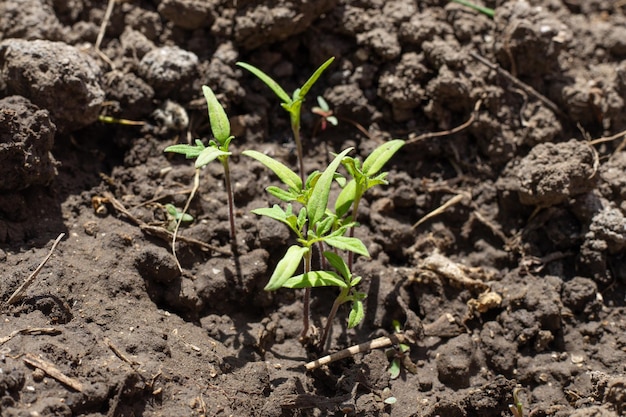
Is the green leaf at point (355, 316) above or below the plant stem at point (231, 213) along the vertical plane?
below

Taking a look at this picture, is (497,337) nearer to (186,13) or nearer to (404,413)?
(404,413)

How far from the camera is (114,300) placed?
2.70 m

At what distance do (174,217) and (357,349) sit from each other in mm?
1132

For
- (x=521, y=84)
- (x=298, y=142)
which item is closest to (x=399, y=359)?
(x=298, y=142)

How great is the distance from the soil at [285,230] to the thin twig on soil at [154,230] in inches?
0.7

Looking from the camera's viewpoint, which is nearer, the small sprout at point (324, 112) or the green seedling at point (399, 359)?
the green seedling at point (399, 359)

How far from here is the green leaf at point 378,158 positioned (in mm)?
2799

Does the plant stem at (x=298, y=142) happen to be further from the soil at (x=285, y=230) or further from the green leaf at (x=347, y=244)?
the green leaf at (x=347, y=244)

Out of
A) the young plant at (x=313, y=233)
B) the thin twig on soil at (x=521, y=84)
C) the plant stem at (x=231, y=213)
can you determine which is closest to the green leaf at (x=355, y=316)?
the young plant at (x=313, y=233)

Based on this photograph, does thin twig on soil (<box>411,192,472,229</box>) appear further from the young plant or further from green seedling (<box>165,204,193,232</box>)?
green seedling (<box>165,204,193,232</box>)

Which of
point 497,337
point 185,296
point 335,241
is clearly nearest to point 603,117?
point 497,337

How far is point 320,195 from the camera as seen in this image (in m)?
2.49

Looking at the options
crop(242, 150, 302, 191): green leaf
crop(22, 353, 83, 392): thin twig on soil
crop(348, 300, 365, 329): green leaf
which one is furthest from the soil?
crop(242, 150, 302, 191): green leaf

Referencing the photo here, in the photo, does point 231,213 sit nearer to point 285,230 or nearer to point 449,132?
point 285,230
